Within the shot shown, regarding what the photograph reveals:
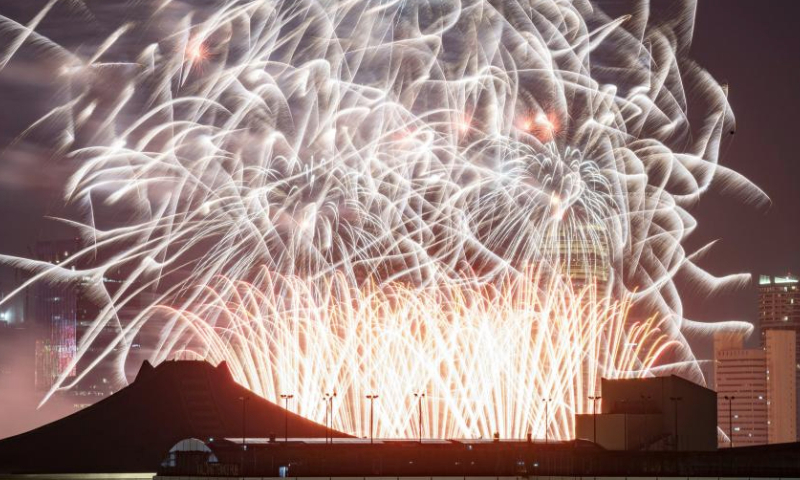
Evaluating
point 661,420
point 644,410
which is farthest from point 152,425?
point 661,420

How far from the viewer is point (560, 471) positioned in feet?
286

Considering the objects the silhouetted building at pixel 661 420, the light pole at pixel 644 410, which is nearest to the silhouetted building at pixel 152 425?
the silhouetted building at pixel 661 420

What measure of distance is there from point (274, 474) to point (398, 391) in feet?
29.7

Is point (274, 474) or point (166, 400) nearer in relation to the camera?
point (274, 474)

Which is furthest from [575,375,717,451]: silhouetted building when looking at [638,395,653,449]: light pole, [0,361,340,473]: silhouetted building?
→ [0,361,340,473]: silhouetted building

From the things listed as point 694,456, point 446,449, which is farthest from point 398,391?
point 694,456

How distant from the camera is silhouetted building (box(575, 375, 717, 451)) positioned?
95125 millimetres

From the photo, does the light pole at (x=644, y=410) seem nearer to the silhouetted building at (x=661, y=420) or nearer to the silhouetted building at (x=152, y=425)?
the silhouetted building at (x=661, y=420)

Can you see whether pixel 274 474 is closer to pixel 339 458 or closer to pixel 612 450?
pixel 339 458

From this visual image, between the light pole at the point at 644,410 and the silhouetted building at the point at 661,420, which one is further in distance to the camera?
the silhouetted building at the point at 661,420

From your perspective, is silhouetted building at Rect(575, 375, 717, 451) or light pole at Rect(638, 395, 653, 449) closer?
light pole at Rect(638, 395, 653, 449)

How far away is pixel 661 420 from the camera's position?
95.6 metres

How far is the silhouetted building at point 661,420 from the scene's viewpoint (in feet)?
312

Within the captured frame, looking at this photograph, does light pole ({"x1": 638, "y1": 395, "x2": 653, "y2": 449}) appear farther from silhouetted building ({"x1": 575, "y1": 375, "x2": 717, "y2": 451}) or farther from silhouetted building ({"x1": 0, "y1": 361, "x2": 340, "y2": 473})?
silhouetted building ({"x1": 0, "y1": 361, "x2": 340, "y2": 473})
